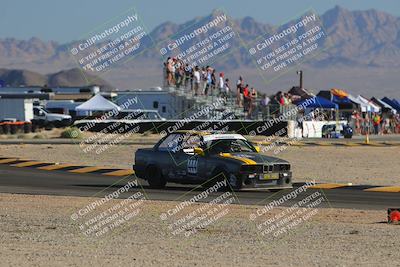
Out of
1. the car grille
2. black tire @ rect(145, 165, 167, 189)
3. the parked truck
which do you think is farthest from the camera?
the parked truck

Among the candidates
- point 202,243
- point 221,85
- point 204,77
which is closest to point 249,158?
point 202,243

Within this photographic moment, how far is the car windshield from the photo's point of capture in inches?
742

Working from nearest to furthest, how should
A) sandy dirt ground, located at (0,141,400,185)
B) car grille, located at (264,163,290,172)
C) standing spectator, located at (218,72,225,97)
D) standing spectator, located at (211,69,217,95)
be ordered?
car grille, located at (264,163,290,172)
sandy dirt ground, located at (0,141,400,185)
standing spectator, located at (211,69,217,95)
standing spectator, located at (218,72,225,97)

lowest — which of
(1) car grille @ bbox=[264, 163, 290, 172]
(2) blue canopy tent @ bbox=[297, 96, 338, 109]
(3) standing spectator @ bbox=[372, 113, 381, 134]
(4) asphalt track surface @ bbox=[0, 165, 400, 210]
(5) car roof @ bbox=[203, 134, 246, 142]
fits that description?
(3) standing spectator @ bbox=[372, 113, 381, 134]

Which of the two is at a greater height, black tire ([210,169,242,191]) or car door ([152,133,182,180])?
car door ([152,133,182,180])

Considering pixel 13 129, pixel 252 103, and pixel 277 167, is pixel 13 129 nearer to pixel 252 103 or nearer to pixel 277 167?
pixel 252 103

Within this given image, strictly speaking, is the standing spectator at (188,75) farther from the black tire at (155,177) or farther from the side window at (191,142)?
the side window at (191,142)

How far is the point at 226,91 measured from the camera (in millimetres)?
47906

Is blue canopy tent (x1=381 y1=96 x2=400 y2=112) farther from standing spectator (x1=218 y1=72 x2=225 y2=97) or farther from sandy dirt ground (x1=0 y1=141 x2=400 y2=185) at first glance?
sandy dirt ground (x1=0 y1=141 x2=400 y2=185)

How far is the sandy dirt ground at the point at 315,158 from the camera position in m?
23.9

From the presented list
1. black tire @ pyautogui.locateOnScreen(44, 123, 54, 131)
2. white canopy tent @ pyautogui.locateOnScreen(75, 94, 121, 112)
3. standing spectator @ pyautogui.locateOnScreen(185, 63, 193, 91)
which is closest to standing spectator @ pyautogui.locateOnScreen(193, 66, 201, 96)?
standing spectator @ pyautogui.locateOnScreen(185, 63, 193, 91)

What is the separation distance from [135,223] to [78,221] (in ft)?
2.72

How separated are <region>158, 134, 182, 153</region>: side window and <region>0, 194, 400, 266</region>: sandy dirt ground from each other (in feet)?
14.8

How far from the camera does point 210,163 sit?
18.4m
